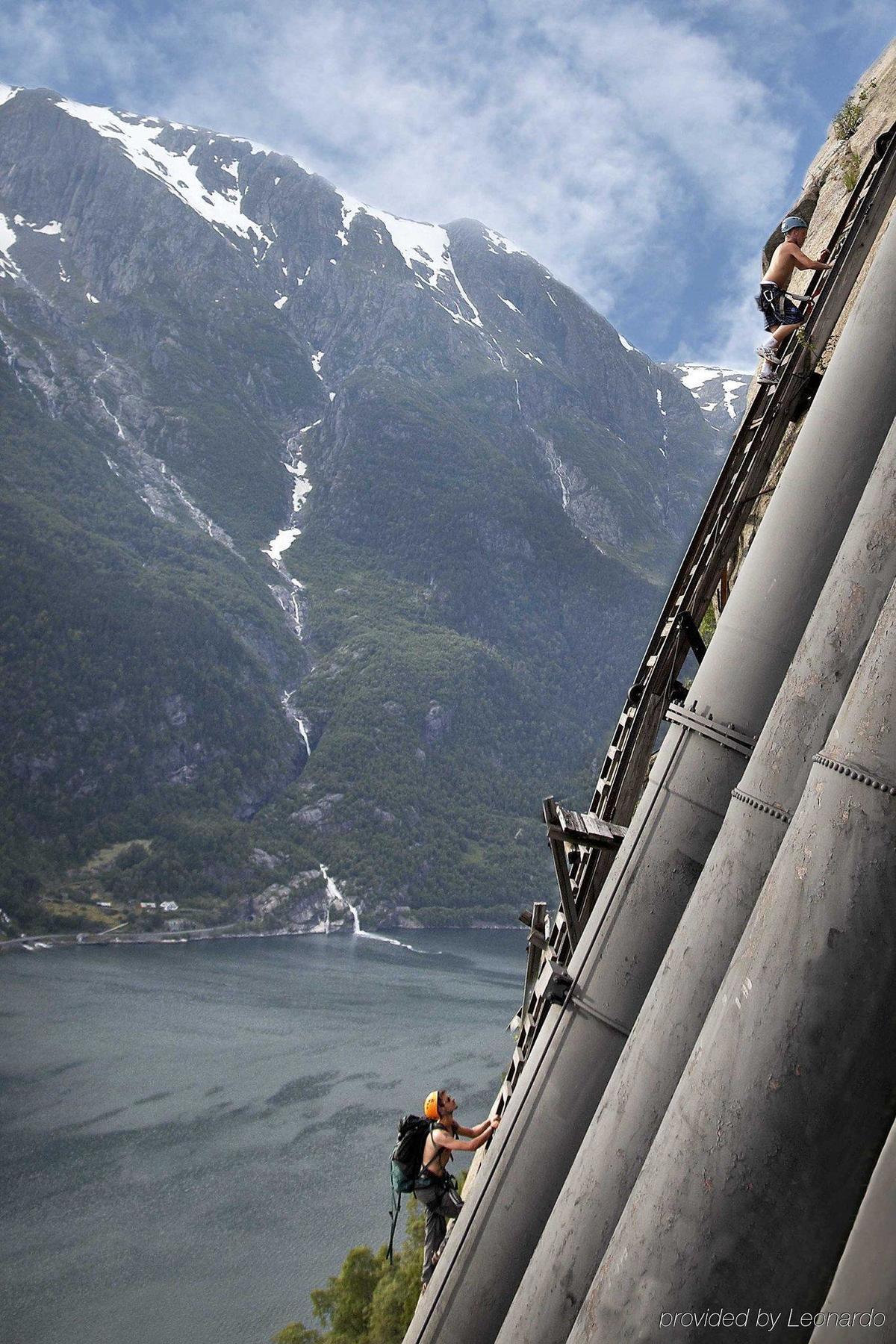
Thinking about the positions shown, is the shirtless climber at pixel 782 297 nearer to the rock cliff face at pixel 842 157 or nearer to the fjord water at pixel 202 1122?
the rock cliff face at pixel 842 157

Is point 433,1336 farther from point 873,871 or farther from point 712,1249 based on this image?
point 873,871

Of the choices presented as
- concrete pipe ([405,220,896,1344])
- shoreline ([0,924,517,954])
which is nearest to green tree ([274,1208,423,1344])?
concrete pipe ([405,220,896,1344])

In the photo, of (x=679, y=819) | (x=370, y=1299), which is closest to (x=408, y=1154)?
(x=679, y=819)

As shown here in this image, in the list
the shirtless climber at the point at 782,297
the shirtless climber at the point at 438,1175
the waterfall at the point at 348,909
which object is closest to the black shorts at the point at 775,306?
the shirtless climber at the point at 782,297

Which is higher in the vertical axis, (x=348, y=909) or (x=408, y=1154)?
(x=408, y=1154)

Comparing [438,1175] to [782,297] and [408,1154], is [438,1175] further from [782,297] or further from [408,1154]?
[782,297]

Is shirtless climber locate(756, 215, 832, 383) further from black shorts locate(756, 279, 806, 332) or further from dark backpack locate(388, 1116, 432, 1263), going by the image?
dark backpack locate(388, 1116, 432, 1263)
